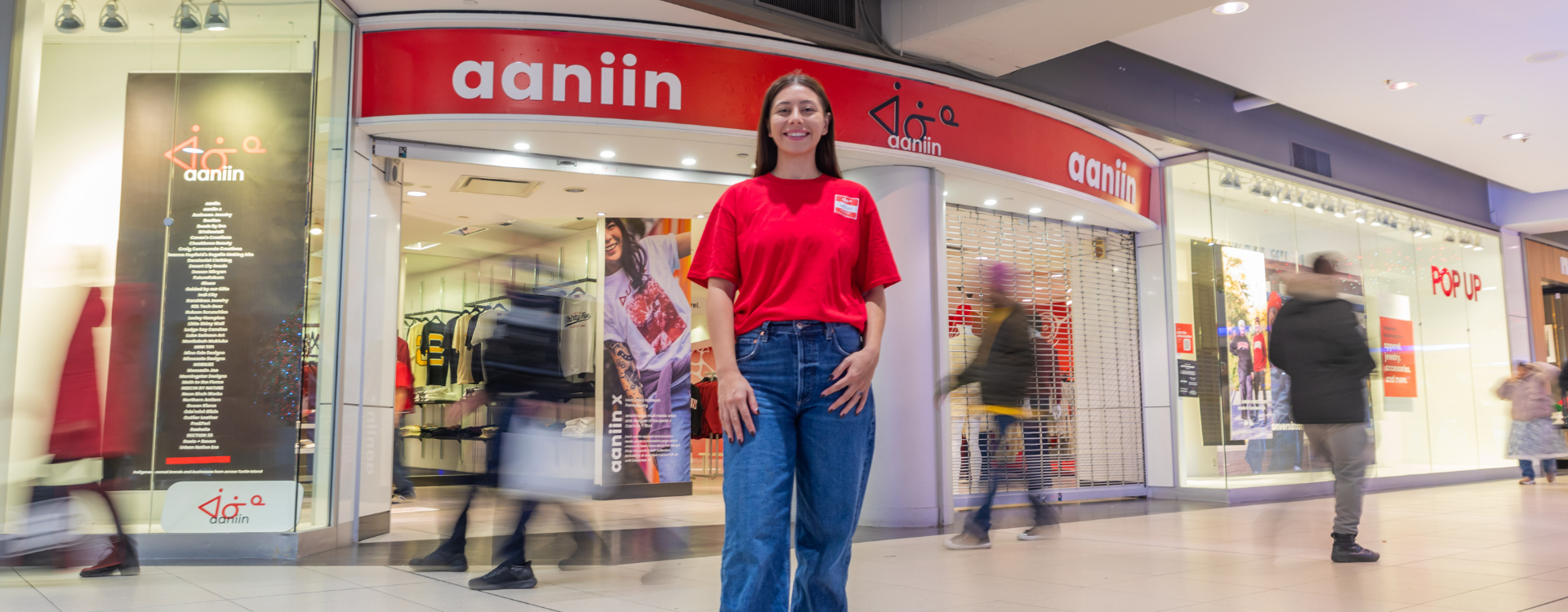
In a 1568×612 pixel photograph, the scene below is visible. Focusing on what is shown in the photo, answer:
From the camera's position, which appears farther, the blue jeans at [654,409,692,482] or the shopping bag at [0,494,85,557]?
the blue jeans at [654,409,692,482]

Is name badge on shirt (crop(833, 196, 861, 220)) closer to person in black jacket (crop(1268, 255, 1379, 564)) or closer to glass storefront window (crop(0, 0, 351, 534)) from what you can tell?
person in black jacket (crop(1268, 255, 1379, 564))

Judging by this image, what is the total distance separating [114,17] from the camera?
16.0 ft

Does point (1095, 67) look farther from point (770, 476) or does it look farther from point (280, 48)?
point (770, 476)

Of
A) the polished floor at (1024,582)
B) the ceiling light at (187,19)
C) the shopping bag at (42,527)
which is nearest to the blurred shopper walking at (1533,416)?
the polished floor at (1024,582)

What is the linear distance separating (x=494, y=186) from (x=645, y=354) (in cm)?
195

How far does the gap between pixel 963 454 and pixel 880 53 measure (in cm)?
305

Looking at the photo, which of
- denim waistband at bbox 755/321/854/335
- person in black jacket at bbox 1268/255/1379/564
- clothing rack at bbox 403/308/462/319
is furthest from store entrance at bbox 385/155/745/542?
person in black jacket at bbox 1268/255/1379/564

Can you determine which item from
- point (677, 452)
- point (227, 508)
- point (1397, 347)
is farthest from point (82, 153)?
point (1397, 347)

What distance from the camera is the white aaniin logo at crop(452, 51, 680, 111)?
17.0 feet

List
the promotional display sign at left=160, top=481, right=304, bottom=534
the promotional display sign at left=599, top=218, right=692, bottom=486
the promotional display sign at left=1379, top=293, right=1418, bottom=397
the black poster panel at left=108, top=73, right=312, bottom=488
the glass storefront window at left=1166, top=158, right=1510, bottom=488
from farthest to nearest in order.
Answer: the promotional display sign at left=1379, top=293, right=1418, bottom=397 → the glass storefront window at left=1166, top=158, right=1510, bottom=488 → the promotional display sign at left=599, top=218, right=692, bottom=486 → the black poster panel at left=108, top=73, right=312, bottom=488 → the promotional display sign at left=160, top=481, right=304, bottom=534

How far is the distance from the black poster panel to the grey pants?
492 cm

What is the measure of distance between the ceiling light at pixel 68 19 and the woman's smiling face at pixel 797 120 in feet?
15.5

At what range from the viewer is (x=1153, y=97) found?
24.6 ft

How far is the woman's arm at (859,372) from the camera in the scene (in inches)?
69.2
